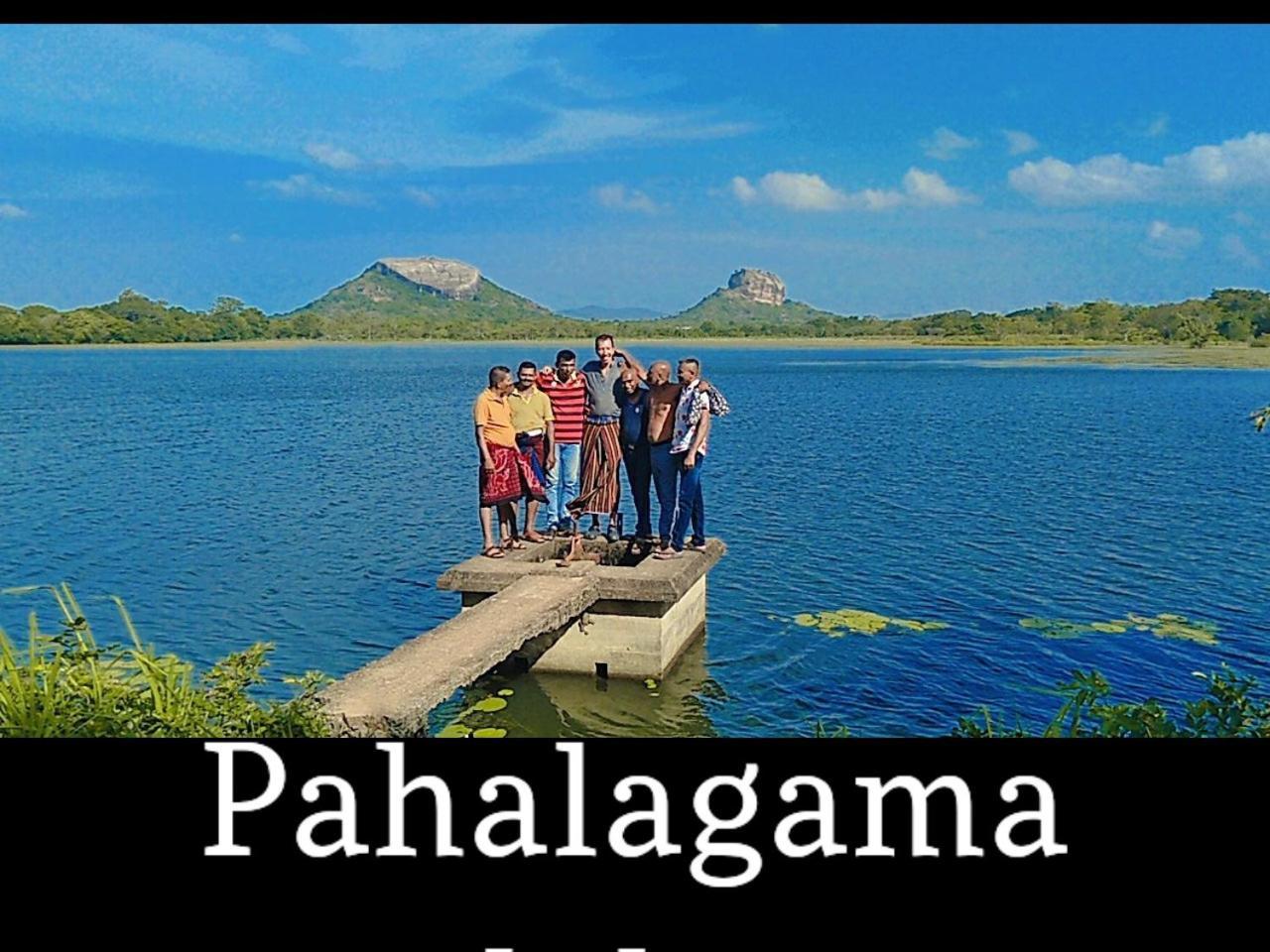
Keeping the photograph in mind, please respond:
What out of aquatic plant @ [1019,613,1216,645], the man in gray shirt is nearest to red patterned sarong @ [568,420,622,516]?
the man in gray shirt

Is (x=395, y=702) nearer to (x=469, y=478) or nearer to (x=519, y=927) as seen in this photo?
(x=519, y=927)

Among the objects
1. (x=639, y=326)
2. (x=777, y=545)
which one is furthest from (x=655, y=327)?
(x=777, y=545)

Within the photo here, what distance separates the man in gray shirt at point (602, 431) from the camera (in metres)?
11.5

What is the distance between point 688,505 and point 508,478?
170cm

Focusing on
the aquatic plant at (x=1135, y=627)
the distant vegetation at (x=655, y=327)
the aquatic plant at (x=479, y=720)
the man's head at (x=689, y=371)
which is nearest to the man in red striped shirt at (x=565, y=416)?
the man's head at (x=689, y=371)

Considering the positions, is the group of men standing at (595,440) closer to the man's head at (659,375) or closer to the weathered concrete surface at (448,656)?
the man's head at (659,375)

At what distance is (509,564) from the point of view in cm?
1095

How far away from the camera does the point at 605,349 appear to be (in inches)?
448

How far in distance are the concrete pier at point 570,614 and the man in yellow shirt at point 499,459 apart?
499mm

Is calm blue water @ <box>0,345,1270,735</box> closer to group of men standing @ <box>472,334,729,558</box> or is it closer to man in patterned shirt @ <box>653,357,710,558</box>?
man in patterned shirt @ <box>653,357,710,558</box>

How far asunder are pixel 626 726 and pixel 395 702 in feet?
11.6

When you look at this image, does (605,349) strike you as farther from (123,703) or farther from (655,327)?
(655,327)

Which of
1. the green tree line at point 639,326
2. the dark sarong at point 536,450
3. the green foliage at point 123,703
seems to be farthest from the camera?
the green tree line at point 639,326

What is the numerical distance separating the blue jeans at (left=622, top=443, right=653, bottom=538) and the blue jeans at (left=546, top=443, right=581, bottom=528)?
48 centimetres
